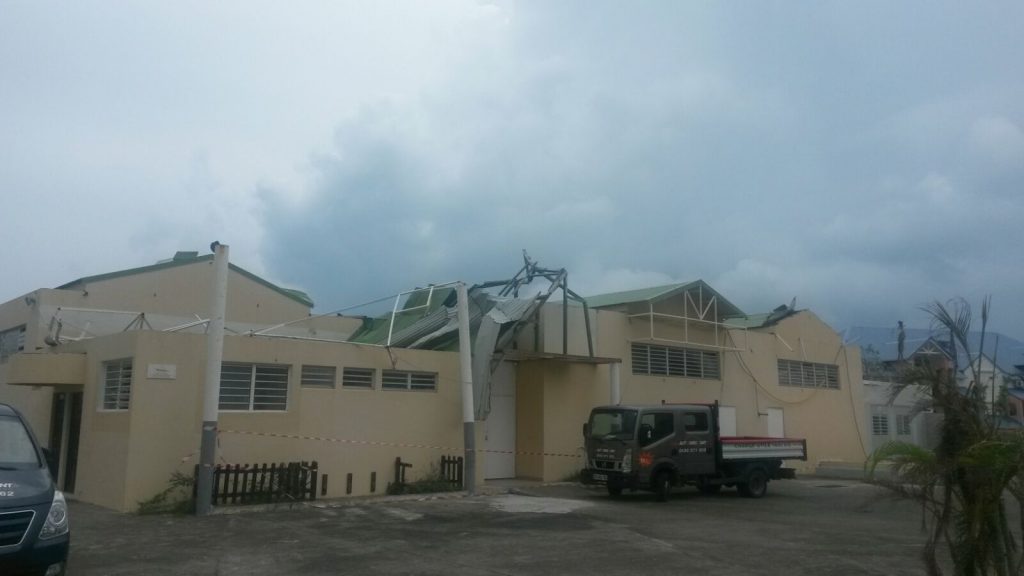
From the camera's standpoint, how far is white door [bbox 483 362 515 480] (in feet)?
69.6

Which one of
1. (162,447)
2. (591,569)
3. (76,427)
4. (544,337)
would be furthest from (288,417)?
(591,569)

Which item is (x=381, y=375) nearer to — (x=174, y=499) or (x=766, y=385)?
(x=174, y=499)

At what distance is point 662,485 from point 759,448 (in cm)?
334

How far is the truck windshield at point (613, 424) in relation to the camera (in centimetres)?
1792

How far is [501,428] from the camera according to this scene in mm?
21719

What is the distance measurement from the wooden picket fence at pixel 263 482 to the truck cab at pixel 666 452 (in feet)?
20.3

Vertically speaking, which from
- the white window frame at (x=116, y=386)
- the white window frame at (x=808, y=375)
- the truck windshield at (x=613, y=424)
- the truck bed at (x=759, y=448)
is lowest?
the truck bed at (x=759, y=448)

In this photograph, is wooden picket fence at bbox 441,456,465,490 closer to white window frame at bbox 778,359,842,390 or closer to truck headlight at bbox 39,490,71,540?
truck headlight at bbox 39,490,71,540

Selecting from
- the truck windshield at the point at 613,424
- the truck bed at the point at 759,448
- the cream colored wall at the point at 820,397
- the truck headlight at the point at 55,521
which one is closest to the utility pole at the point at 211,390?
the truck headlight at the point at 55,521

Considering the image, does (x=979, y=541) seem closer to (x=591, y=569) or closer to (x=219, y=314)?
(x=591, y=569)

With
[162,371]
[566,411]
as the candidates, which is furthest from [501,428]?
[162,371]

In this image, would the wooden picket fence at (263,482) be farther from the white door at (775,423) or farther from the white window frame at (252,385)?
the white door at (775,423)

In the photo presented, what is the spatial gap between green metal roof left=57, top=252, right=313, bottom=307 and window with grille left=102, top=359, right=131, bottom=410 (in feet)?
23.0

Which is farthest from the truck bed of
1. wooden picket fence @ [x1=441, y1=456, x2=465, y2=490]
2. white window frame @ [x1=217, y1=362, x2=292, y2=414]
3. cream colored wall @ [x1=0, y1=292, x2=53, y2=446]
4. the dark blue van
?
cream colored wall @ [x1=0, y1=292, x2=53, y2=446]
